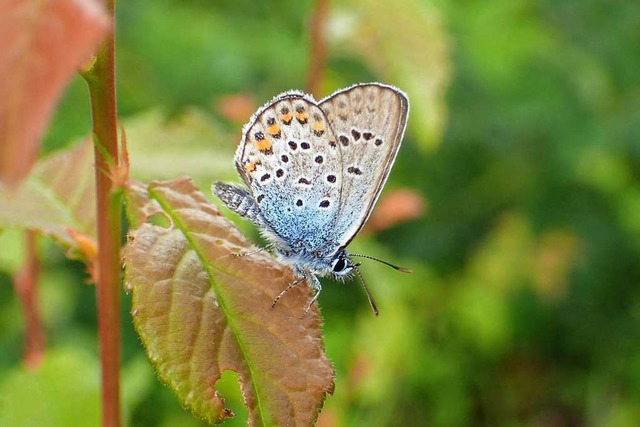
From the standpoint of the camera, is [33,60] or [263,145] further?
[263,145]

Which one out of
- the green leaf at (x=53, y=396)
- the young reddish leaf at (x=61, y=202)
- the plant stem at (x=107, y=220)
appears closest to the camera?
the plant stem at (x=107, y=220)

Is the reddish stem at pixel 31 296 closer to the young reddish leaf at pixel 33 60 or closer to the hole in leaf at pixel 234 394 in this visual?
the hole in leaf at pixel 234 394

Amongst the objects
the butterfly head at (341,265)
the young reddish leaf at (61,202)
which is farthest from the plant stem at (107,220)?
the butterfly head at (341,265)

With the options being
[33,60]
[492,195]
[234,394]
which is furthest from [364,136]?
[492,195]

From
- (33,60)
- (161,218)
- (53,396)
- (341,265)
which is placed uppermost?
(33,60)

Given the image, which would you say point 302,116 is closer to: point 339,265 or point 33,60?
point 339,265

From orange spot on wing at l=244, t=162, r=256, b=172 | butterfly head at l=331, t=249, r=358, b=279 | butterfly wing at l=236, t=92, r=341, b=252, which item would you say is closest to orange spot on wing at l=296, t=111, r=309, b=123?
butterfly wing at l=236, t=92, r=341, b=252

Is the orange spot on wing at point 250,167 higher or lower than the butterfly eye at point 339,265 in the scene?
higher

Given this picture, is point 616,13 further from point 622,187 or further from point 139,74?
point 139,74
